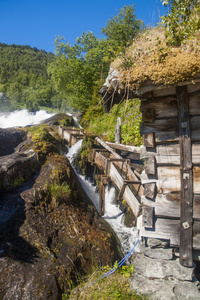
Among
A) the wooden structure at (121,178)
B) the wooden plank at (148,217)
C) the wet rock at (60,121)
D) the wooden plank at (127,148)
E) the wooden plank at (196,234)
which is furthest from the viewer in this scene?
the wet rock at (60,121)

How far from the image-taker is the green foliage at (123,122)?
11.7 m

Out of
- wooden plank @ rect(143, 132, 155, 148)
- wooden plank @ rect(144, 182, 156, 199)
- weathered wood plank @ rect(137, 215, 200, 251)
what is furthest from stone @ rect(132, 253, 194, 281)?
wooden plank @ rect(143, 132, 155, 148)

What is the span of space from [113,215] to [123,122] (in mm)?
6826

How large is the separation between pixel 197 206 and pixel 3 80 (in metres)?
84.5

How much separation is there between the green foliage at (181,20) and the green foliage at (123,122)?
4703 mm

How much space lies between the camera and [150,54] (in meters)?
3.28

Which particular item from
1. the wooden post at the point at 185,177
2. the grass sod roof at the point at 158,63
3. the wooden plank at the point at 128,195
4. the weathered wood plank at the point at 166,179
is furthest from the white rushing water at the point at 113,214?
the grass sod roof at the point at 158,63

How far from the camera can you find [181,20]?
128 inches

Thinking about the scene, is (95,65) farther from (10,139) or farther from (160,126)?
(160,126)

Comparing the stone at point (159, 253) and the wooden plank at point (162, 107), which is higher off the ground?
the wooden plank at point (162, 107)

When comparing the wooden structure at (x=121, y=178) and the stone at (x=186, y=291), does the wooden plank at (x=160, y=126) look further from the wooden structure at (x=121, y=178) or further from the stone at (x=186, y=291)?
the wooden structure at (x=121, y=178)

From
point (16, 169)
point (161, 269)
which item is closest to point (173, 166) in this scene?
point (161, 269)

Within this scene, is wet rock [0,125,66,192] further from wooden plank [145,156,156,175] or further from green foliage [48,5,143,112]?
green foliage [48,5,143,112]

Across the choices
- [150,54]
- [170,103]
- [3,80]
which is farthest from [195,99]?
[3,80]
